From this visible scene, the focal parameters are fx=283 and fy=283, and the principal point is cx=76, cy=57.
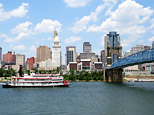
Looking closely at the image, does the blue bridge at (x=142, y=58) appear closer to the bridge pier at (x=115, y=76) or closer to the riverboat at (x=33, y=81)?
the riverboat at (x=33, y=81)

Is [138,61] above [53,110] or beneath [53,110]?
above

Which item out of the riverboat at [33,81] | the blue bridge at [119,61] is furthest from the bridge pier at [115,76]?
the riverboat at [33,81]

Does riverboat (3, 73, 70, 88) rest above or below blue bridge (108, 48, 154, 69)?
below

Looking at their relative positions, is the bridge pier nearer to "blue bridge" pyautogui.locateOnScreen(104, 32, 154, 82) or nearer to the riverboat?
"blue bridge" pyautogui.locateOnScreen(104, 32, 154, 82)

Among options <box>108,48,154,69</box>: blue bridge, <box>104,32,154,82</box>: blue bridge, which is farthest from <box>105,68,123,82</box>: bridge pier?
<box>108,48,154,69</box>: blue bridge

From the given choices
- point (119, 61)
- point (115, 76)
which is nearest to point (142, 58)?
point (119, 61)

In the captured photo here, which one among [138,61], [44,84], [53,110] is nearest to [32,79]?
[44,84]

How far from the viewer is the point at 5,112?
4806 cm

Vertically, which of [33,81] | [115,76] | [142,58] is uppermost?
[142,58]

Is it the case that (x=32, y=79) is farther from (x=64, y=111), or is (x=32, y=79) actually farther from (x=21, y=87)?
(x=64, y=111)

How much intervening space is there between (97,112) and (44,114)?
8952 mm

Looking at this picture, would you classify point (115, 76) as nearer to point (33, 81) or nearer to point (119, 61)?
point (119, 61)

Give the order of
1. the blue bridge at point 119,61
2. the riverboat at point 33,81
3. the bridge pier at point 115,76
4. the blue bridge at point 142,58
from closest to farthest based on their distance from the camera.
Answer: the blue bridge at point 142,58, the blue bridge at point 119,61, the riverboat at point 33,81, the bridge pier at point 115,76

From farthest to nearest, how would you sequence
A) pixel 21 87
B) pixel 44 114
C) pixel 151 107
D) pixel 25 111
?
pixel 21 87
pixel 151 107
pixel 25 111
pixel 44 114
